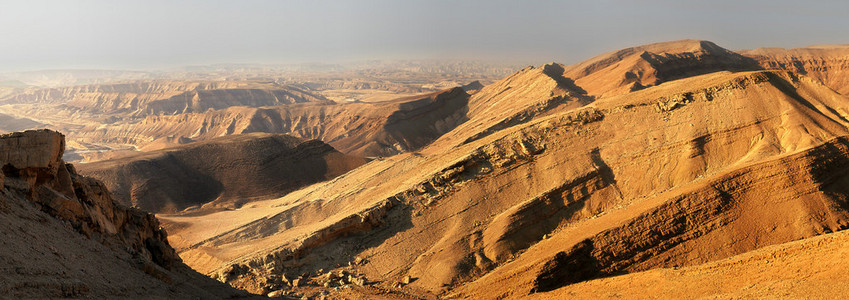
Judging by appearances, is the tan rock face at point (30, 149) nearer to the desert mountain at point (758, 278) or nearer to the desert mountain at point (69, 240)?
the desert mountain at point (69, 240)

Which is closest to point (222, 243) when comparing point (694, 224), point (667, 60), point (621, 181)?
point (621, 181)

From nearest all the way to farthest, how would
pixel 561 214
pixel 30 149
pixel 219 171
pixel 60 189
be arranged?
pixel 30 149
pixel 60 189
pixel 561 214
pixel 219 171

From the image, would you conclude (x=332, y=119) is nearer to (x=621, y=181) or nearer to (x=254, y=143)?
(x=254, y=143)

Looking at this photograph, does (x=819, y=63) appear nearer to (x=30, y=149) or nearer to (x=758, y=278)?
→ (x=758, y=278)

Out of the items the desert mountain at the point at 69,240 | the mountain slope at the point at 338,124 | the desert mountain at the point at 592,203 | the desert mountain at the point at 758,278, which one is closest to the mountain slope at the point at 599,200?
the desert mountain at the point at 592,203

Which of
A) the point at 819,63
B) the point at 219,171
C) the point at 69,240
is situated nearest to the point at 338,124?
the point at 219,171
